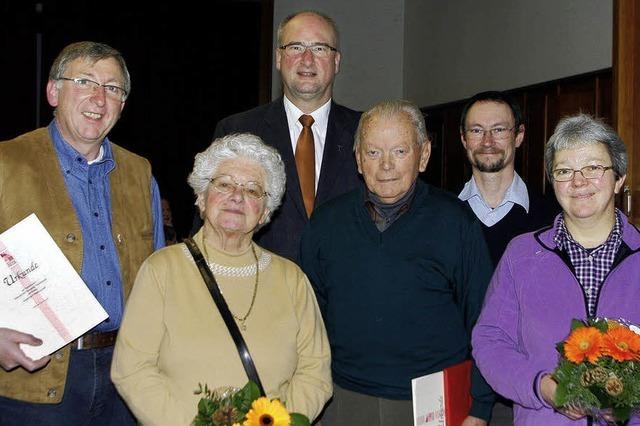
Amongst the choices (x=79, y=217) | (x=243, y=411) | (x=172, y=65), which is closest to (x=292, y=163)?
(x=79, y=217)

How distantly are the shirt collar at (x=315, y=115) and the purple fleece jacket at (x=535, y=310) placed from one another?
116 cm

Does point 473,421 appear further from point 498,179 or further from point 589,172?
point 498,179

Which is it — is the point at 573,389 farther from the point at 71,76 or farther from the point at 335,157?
the point at 71,76

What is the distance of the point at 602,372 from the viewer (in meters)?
2.00

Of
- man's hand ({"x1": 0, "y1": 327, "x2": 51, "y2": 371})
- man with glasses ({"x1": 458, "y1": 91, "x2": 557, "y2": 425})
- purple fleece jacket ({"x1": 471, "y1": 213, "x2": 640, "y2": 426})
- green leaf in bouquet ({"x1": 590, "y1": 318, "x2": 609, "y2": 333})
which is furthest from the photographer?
man with glasses ({"x1": 458, "y1": 91, "x2": 557, "y2": 425})

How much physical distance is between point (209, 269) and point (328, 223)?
0.52m

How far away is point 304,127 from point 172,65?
529 centimetres

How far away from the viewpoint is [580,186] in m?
2.36

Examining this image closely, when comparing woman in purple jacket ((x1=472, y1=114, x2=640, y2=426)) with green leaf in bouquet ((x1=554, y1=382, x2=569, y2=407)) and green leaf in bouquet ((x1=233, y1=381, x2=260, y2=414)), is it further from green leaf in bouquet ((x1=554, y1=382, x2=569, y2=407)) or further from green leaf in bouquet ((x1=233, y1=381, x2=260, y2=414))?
green leaf in bouquet ((x1=233, y1=381, x2=260, y2=414))

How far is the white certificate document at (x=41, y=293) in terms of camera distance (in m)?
2.47

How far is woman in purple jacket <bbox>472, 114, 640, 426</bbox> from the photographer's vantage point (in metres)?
2.32

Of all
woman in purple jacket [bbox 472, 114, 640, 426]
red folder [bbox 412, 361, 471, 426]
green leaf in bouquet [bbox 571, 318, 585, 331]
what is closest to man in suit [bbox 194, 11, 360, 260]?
red folder [bbox 412, 361, 471, 426]

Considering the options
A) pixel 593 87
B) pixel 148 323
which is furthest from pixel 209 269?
pixel 593 87

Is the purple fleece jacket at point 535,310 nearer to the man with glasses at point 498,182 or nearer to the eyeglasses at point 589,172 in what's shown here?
the eyeglasses at point 589,172
